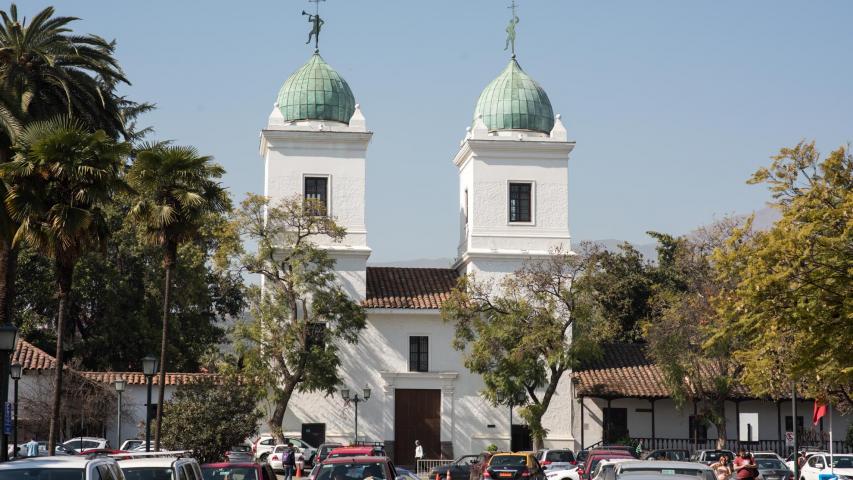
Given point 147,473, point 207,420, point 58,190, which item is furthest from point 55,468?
point 207,420

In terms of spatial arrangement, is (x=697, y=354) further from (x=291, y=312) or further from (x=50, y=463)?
(x=50, y=463)

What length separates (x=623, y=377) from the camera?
190ft

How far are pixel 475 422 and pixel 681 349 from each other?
29.8 feet

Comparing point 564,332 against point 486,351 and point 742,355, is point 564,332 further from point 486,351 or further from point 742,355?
point 742,355

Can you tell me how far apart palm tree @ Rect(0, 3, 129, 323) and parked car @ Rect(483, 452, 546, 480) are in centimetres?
1422

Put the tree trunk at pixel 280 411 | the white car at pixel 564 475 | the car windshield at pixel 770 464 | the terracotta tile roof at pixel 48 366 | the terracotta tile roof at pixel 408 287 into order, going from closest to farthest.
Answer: the white car at pixel 564 475, the car windshield at pixel 770 464, the tree trunk at pixel 280 411, the terracotta tile roof at pixel 48 366, the terracotta tile roof at pixel 408 287

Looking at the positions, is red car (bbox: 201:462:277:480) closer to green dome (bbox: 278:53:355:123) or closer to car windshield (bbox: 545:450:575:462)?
car windshield (bbox: 545:450:575:462)

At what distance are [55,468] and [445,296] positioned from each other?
42781mm

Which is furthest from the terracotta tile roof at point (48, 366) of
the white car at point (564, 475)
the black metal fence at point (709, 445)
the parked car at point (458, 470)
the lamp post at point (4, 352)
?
the lamp post at point (4, 352)

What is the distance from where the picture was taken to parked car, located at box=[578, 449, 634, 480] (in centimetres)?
3712

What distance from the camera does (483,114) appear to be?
59.1 meters

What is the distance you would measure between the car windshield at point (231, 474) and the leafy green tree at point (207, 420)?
16184 mm

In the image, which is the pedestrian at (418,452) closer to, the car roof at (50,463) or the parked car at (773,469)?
the parked car at (773,469)

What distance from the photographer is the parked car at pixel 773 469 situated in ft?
129
